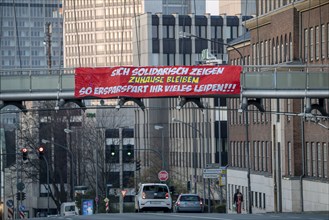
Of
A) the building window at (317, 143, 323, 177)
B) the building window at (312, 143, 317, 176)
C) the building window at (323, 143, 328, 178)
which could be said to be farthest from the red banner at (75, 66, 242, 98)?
the building window at (312, 143, 317, 176)

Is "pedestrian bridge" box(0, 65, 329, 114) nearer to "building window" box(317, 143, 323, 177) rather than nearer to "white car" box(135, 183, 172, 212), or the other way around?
"white car" box(135, 183, 172, 212)

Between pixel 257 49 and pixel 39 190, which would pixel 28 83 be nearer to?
pixel 257 49

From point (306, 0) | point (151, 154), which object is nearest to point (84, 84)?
point (306, 0)

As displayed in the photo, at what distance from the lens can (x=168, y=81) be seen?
206ft

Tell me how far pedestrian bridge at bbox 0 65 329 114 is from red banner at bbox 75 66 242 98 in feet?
1.53

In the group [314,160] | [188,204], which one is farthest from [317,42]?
[188,204]

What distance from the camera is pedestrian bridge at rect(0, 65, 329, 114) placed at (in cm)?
6178

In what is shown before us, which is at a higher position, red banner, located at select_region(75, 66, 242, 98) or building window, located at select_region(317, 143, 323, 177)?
red banner, located at select_region(75, 66, 242, 98)

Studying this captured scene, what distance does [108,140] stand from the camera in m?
156

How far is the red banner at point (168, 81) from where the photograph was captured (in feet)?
205

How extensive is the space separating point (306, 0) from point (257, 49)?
1566cm

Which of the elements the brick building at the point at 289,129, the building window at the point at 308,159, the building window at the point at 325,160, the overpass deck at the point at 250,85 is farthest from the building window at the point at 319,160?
the overpass deck at the point at 250,85

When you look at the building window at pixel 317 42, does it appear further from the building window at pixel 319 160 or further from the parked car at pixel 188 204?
the parked car at pixel 188 204

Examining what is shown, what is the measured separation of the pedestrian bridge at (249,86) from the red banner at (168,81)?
0.47m
